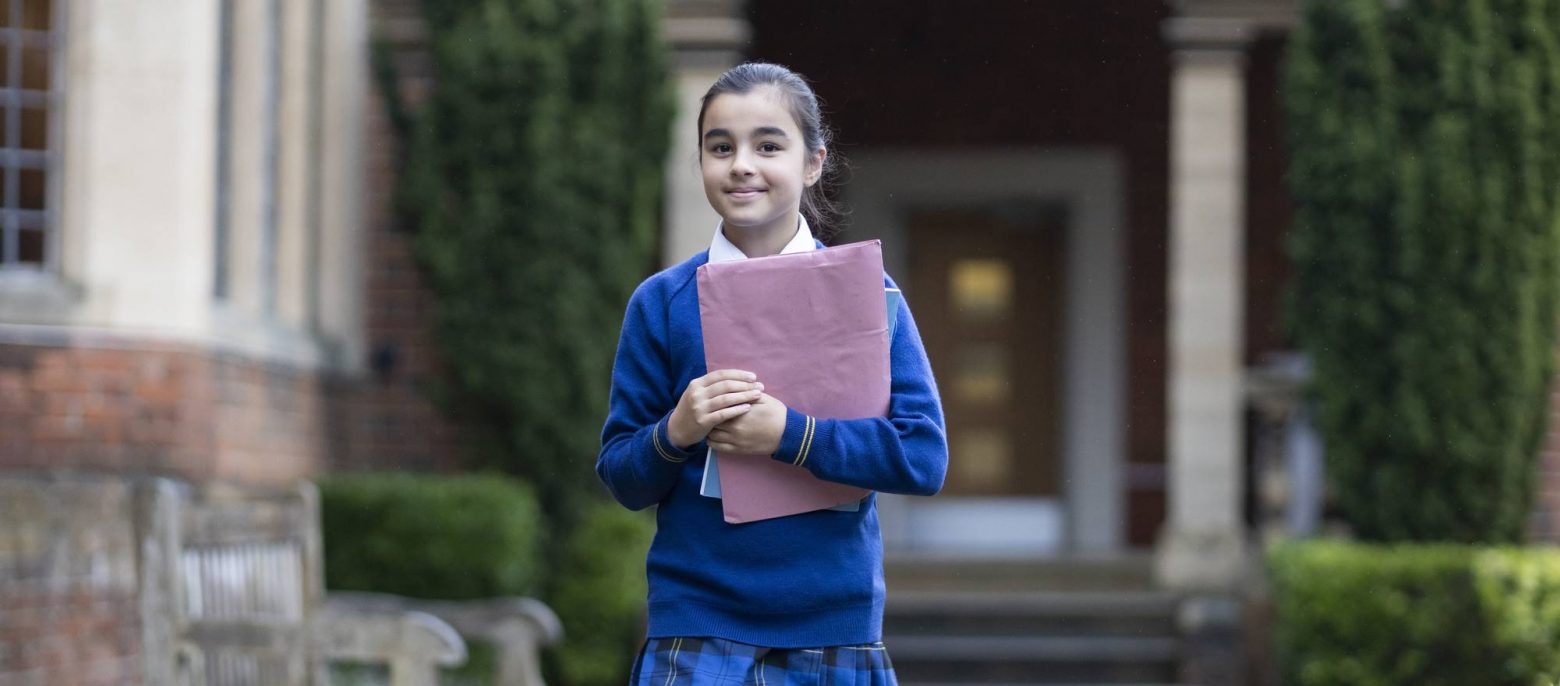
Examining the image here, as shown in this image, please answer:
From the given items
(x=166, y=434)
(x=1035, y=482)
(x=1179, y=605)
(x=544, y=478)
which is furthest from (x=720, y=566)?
(x=1035, y=482)

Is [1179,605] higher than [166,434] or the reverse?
the reverse

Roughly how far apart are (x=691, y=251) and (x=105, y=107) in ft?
10.5

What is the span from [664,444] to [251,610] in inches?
97.9

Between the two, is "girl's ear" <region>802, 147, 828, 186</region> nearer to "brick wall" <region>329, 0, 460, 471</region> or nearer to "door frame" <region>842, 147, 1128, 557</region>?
"brick wall" <region>329, 0, 460, 471</region>

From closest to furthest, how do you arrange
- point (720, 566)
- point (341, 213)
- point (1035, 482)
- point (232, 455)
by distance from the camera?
point (720, 566) → point (232, 455) → point (341, 213) → point (1035, 482)

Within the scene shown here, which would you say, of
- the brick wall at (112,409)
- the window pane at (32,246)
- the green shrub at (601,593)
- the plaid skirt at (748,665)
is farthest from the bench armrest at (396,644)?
the green shrub at (601,593)

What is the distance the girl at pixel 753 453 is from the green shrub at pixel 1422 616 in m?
5.35

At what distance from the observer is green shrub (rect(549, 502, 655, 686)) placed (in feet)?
26.9

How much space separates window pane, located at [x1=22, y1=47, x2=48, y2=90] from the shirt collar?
5308 mm

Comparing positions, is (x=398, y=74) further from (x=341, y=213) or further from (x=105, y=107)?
(x=105, y=107)

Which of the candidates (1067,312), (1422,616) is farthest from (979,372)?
(1422,616)

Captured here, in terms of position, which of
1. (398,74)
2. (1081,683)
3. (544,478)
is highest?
(398,74)

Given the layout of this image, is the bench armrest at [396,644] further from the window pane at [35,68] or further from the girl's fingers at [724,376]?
the window pane at [35,68]

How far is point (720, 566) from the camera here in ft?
7.91
